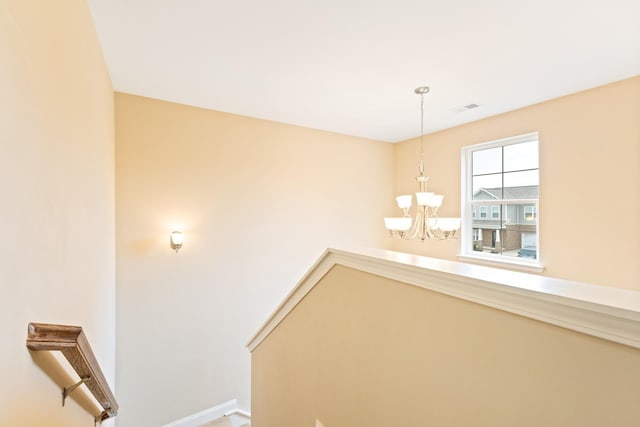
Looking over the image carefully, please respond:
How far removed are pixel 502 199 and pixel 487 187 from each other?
256 millimetres

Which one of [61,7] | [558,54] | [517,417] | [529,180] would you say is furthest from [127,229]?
[529,180]

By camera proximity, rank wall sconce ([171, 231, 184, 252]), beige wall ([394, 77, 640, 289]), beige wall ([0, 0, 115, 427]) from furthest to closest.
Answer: wall sconce ([171, 231, 184, 252])
beige wall ([394, 77, 640, 289])
beige wall ([0, 0, 115, 427])

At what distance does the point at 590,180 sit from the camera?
2793 millimetres

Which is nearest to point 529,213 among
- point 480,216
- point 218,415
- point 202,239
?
point 480,216

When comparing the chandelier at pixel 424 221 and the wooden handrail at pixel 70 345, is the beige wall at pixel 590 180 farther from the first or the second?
the wooden handrail at pixel 70 345

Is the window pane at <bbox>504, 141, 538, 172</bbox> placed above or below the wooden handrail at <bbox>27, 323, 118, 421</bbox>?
above

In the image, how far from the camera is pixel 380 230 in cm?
486

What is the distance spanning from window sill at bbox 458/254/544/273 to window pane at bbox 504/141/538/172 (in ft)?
3.63

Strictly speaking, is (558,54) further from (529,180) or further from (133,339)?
(133,339)

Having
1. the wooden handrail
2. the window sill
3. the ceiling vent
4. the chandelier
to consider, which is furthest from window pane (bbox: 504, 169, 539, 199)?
the wooden handrail

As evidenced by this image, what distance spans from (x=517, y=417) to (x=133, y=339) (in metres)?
3.31

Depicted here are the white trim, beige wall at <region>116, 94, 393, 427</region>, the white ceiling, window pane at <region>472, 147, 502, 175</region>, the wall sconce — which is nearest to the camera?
the white trim

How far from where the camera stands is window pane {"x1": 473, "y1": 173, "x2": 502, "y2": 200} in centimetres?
371

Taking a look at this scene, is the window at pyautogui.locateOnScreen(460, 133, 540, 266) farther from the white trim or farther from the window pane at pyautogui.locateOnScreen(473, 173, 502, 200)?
the white trim
